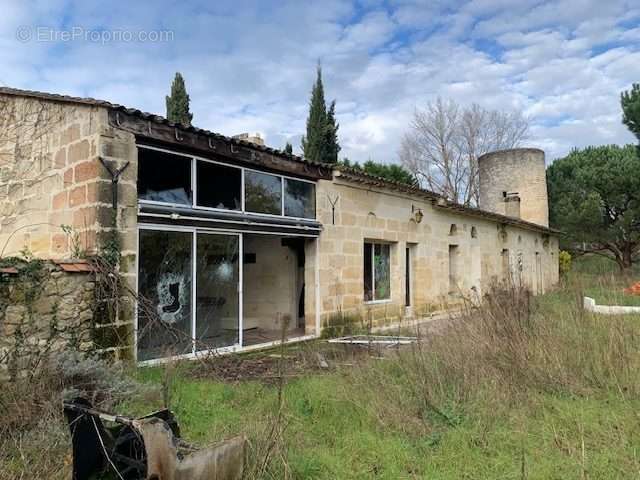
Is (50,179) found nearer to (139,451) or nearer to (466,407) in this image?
(139,451)

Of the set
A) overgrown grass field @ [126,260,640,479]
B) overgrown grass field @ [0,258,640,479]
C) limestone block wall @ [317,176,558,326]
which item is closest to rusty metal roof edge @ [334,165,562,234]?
limestone block wall @ [317,176,558,326]

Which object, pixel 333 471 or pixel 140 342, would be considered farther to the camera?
pixel 140 342

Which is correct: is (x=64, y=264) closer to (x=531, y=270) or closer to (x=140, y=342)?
(x=140, y=342)

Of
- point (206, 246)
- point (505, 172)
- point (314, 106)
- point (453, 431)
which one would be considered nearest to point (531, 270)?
point (505, 172)

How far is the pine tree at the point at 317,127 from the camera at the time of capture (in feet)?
82.0

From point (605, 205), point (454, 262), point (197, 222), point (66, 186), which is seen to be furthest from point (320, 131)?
point (66, 186)

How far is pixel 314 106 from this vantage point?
2547cm

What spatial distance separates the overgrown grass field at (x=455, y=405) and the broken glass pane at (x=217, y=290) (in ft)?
3.97

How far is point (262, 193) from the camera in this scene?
8.99 meters

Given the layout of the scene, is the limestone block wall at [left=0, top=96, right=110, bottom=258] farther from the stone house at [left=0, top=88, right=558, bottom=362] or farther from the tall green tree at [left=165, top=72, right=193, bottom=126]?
the tall green tree at [left=165, top=72, right=193, bottom=126]

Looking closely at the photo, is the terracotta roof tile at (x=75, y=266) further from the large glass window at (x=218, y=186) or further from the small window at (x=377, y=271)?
the small window at (x=377, y=271)

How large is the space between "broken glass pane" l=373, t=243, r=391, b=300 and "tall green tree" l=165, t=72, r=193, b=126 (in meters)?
13.2

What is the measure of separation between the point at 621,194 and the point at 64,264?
24954 millimetres

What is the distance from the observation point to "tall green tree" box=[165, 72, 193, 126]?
21.7 meters
